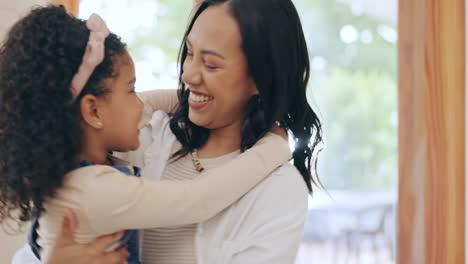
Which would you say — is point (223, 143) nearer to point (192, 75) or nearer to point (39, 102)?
point (192, 75)

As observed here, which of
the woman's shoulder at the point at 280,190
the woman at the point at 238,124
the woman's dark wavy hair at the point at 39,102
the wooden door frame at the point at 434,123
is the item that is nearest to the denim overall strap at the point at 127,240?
the woman at the point at 238,124

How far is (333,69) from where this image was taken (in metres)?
3.41

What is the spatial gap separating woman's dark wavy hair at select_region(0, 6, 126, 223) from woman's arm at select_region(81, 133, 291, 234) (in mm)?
92

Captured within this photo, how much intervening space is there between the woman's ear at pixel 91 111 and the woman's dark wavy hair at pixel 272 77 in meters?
0.28

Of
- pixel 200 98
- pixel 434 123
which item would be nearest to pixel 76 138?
pixel 200 98

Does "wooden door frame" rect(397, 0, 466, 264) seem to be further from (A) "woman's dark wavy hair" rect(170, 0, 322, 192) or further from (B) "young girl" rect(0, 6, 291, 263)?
(B) "young girl" rect(0, 6, 291, 263)

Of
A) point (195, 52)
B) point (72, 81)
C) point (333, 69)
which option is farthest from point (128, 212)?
point (333, 69)

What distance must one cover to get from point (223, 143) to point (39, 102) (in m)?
0.48

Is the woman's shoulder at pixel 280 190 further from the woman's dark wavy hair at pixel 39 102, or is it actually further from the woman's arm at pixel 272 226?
the woman's dark wavy hair at pixel 39 102

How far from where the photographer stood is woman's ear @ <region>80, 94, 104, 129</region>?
116 cm

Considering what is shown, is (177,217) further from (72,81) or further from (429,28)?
(429,28)

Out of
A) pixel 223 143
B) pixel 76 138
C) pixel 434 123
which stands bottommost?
pixel 434 123

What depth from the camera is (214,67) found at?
1.34 m

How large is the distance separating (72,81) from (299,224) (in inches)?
20.8
